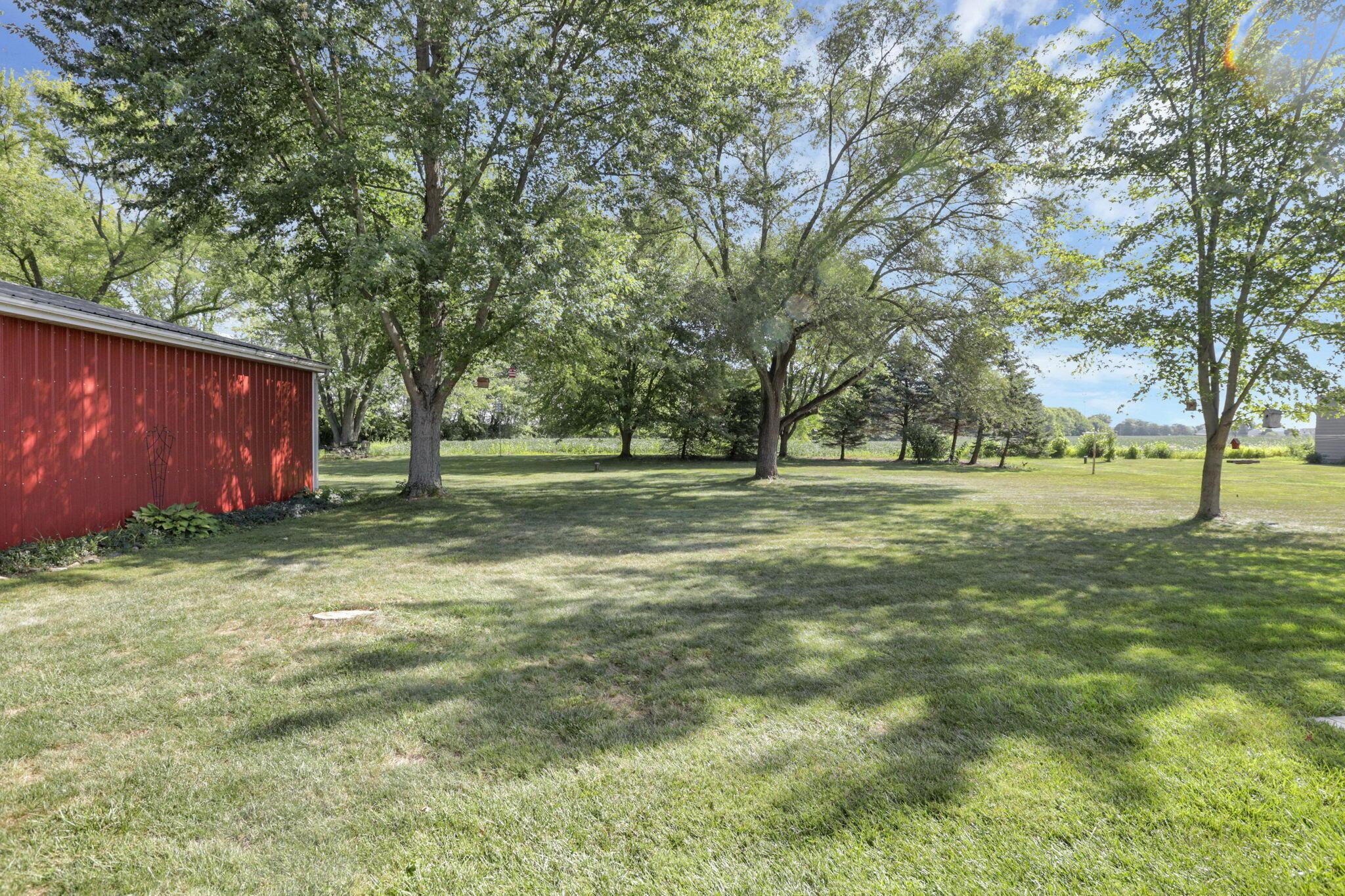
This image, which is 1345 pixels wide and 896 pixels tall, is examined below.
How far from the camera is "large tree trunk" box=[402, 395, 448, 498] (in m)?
11.9

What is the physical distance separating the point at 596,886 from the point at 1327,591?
6.93m

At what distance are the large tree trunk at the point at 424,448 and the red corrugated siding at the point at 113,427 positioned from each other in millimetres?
2336

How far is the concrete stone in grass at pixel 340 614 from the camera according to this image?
176 inches

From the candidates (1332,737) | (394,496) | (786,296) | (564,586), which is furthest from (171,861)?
(786,296)

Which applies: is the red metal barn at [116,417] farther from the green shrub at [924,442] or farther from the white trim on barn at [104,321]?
the green shrub at [924,442]

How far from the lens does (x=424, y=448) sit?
12188 millimetres

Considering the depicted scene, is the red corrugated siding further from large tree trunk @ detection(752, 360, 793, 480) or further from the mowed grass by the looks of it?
large tree trunk @ detection(752, 360, 793, 480)

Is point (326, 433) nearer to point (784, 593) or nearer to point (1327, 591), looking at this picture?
point (784, 593)

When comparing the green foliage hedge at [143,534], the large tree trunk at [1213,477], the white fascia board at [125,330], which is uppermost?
the white fascia board at [125,330]

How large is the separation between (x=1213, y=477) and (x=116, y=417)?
16341 mm

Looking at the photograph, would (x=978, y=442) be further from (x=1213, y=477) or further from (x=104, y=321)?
(x=104, y=321)

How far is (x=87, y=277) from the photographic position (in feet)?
64.1

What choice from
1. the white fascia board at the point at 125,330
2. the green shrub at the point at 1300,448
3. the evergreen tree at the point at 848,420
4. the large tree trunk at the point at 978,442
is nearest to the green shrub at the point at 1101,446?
the large tree trunk at the point at 978,442

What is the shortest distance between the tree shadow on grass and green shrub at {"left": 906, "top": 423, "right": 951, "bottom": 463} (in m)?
24.1
